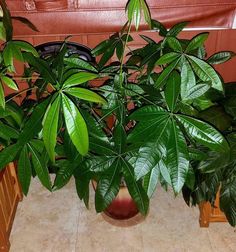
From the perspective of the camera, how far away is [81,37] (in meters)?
1.52

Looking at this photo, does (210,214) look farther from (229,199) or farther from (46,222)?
(46,222)

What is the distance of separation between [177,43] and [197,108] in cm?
23

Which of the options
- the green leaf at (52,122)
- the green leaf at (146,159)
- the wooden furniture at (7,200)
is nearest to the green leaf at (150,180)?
the green leaf at (146,159)

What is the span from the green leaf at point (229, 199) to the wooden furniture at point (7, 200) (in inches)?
34.3

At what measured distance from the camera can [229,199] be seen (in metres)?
1.19

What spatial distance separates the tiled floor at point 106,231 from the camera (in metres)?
1.41

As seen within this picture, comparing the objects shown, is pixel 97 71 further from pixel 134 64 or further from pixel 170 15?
pixel 170 15

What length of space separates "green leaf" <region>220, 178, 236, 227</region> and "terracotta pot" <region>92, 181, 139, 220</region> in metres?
0.37

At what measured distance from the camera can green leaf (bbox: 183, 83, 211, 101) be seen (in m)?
0.95

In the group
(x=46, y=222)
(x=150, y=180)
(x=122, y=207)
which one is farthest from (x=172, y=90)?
(x=46, y=222)

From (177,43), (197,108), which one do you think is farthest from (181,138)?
(177,43)

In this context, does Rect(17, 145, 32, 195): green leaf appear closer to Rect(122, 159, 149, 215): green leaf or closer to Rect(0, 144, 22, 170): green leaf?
Rect(0, 144, 22, 170): green leaf

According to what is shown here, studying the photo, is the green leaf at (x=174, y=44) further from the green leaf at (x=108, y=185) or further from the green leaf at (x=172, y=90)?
the green leaf at (x=108, y=185)

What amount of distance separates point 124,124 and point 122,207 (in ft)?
1.57
